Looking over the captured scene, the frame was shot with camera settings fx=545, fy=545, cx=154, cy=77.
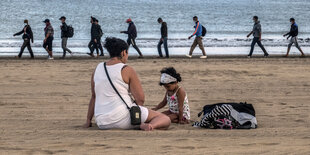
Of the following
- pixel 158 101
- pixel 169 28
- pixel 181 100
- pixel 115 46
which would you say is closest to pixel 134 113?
pixel 115 46

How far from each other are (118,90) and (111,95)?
0.35ft

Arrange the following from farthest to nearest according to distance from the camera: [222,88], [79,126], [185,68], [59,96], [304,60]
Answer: [304,60] < [185,68] < [222,88] < [59,96] < [79,126]

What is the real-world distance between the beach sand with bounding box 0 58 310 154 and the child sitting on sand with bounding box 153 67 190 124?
23cm

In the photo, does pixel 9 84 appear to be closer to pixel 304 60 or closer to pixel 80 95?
pixel 80 95

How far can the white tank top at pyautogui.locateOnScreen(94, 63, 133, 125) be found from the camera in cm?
621

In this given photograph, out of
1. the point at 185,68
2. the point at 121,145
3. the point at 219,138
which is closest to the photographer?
the point at 121,145

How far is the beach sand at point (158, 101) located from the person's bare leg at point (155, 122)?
12 centimetres

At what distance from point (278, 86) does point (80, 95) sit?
4392 millimetres

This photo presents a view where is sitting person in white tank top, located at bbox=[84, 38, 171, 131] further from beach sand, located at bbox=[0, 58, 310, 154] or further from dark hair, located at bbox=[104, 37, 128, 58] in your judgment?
beach sand, located at bbox=[0, 58, 310, 154]

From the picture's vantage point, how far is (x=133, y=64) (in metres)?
16.6

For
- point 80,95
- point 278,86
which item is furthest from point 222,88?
point 80,95

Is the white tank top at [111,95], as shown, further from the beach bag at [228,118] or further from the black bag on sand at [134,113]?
the beach bag at [228,118]

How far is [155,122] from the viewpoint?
6.48 meters

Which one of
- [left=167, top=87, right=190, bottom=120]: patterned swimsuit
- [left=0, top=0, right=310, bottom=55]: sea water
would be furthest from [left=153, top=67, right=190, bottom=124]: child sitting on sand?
[left=0, top=0, right=310, bottom=55]: sea water
